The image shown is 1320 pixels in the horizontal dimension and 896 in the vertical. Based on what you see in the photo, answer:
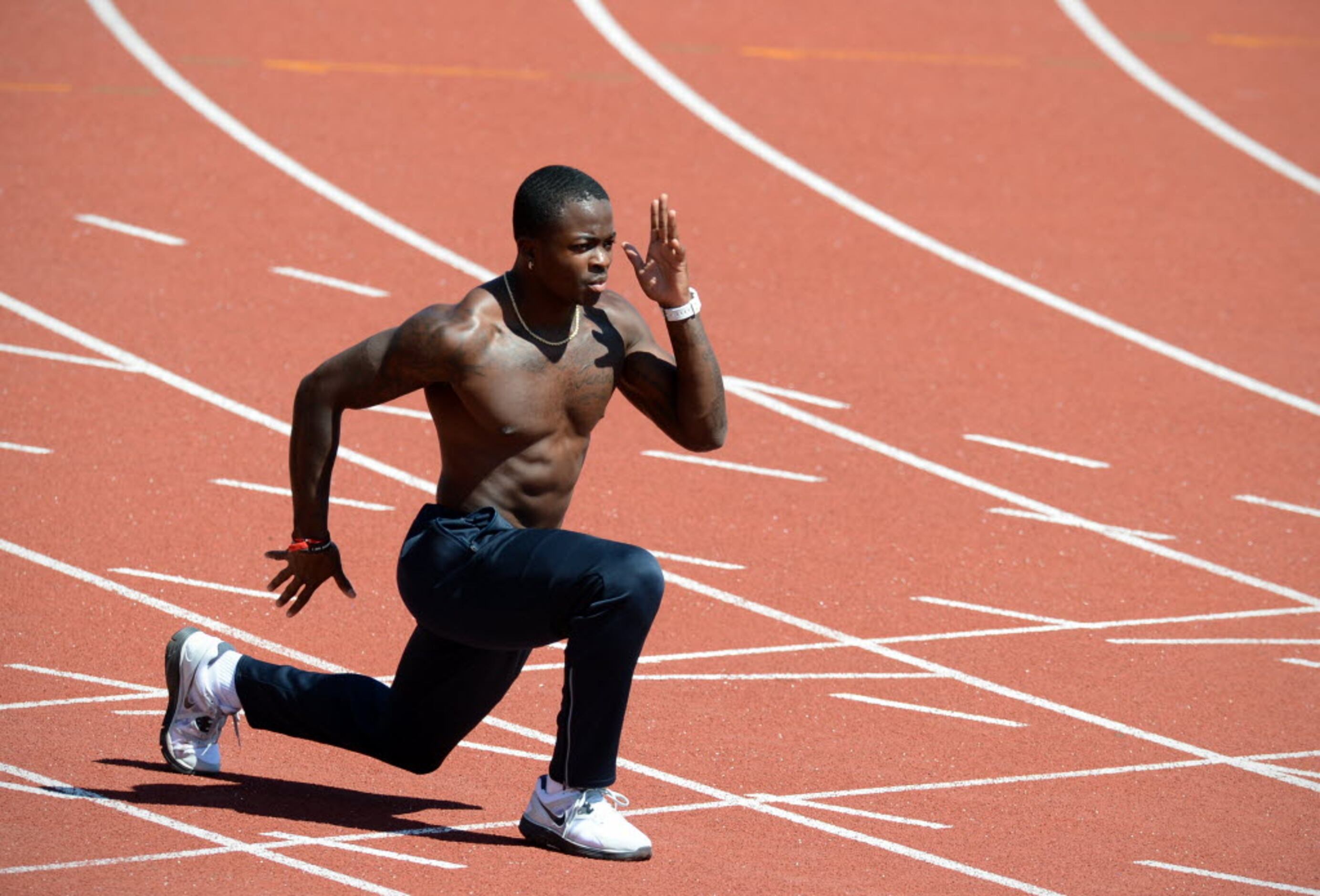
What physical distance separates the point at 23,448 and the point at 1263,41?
11842mm

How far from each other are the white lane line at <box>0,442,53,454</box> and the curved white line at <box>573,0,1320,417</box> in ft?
19.9

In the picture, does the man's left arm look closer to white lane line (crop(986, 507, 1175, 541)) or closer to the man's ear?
the man's ear

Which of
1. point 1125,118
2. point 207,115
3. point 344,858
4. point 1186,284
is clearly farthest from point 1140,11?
point 344,858

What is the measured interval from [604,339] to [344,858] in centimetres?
160

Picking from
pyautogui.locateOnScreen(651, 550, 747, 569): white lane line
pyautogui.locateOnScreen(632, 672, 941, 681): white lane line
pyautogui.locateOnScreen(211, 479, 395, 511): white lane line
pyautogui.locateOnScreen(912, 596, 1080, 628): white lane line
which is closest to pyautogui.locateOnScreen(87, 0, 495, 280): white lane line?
pyautogui.locateOnScreen(211, 479, 395, 511): white lane line

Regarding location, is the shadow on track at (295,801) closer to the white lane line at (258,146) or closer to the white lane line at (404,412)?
the white lane line at (404,412)

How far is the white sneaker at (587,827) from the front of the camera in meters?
5.40

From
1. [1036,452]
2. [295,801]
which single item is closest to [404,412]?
[1036,452]

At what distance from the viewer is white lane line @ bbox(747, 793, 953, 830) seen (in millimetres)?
5914

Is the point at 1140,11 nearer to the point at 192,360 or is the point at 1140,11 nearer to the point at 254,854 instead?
the point at 192,360

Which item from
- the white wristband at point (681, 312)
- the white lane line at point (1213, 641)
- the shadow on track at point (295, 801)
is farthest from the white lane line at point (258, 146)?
the white wristband at point (681, 312)

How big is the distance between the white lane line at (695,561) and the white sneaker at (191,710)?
3033 millimetres

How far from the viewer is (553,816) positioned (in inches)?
214

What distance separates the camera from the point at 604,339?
5.66 m
